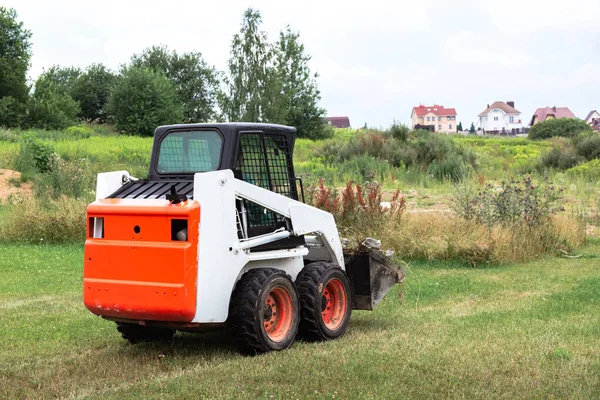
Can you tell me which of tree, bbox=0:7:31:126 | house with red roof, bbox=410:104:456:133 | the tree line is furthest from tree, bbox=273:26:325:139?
house with red roof, bbox=410:104:456:133

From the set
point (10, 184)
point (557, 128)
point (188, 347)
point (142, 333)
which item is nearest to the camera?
point (188, 347)

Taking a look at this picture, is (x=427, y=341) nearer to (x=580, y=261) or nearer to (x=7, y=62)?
(x=580, y=261)

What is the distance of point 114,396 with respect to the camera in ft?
19.3

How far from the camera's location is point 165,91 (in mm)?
58750

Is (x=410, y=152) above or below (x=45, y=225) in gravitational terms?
above

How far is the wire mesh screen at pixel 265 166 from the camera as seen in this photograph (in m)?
7.62

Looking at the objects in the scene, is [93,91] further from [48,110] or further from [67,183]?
[67,183]

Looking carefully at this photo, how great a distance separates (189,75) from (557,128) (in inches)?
1264

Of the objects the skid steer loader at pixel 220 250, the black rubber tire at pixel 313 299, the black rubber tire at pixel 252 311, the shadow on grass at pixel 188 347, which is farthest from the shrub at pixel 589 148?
the black rubber tire at pixel 252 311

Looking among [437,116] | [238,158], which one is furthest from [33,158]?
[437,116]

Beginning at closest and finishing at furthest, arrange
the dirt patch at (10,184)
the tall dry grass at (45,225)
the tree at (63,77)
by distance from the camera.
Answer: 1. the tall dry grass at (45,225)
2. the dirt patch at (10,184)
3. the tree at (63,77)

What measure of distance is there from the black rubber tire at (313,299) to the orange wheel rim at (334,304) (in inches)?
4.7

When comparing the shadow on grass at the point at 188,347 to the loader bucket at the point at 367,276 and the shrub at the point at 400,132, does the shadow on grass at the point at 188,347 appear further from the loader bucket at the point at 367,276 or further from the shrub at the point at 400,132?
the shrub at the point at 400,132

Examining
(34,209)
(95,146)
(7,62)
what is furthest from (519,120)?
(34,209)
